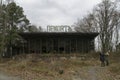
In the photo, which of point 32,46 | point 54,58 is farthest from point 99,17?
point 54,58

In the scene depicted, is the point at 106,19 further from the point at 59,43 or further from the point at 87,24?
the point at 59,43

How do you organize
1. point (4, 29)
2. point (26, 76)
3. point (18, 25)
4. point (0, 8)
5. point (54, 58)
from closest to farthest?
point (26, 76), point (54, 58), point (0, 8), point (4, 29), point (18, 25)

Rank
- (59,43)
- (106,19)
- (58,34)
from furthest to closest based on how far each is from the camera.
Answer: (106,19) < (59,43) < (58,34)

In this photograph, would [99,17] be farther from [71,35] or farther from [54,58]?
[54,58]

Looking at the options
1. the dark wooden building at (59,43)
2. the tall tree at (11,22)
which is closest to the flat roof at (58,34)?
the dark wooden building at (59,43)

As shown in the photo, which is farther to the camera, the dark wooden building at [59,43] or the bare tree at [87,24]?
the bare tree at [87,24]

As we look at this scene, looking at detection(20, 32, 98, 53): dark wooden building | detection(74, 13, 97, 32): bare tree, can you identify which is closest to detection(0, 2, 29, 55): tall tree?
detection(20, 32, 98, 53): dark wooden building

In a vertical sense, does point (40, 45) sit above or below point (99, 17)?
below

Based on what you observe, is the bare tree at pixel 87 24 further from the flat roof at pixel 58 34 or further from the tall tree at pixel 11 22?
the flat roof at pixel 58 34

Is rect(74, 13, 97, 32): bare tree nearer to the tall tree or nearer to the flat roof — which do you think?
the tall tree

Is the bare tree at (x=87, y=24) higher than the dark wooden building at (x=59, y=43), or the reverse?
the bare tree at (x=87, y=24)

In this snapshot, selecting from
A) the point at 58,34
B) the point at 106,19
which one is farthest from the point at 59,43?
the point at 106,19

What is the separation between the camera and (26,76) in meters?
20.9

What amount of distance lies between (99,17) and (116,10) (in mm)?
4380
